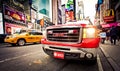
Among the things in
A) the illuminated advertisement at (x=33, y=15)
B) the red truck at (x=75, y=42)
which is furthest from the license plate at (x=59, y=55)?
the illuminated advertisement at (x=33, y=15)

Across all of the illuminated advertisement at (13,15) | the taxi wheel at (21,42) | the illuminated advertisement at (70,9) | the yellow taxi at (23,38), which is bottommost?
the taxi wheel at (21,42)

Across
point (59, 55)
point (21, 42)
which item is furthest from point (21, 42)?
point (59, 55)

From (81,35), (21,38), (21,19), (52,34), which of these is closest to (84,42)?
(81,35)

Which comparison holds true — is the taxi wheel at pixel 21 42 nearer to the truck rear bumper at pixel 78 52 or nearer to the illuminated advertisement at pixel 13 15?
the truck rear bumper at pixel 78 52

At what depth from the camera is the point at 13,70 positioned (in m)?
5.08

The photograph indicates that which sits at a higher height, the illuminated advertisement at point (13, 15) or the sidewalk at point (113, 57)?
the illuminated advertisement at point (13, 15)

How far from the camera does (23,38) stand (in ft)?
49.9

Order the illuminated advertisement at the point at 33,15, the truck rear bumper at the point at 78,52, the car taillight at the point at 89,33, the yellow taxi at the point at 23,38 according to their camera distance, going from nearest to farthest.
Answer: the truck rear bumper at the point at 78,52, the car taillight at the point at 89,33, the yellow taxi at the point at 23,38, the illuminated advertisement at the point at 33,15

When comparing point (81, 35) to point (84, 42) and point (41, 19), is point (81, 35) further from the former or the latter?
point (41, 19)

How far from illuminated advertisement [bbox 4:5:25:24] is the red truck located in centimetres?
2545

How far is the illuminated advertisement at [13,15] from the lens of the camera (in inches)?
1168

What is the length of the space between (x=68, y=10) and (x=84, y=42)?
5532 inches

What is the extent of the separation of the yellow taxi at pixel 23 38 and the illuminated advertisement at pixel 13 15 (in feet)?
48.2

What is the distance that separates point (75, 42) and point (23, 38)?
10.5 m
